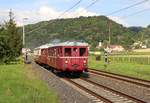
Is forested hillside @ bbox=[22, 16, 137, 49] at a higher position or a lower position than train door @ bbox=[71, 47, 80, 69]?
higher

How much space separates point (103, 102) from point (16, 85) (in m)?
6.00

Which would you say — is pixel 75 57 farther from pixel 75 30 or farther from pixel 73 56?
pixel 75 30

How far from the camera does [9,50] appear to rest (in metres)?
53.1

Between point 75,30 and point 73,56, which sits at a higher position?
point 75,30

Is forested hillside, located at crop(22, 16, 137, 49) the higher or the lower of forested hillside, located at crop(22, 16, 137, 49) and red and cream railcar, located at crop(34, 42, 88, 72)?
the higher

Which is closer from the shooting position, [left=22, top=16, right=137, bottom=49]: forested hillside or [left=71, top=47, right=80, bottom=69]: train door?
[left=71, top=47, right=80, bottom=69]: train door

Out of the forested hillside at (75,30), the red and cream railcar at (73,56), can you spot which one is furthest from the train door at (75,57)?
the forested hillside at (75,30)

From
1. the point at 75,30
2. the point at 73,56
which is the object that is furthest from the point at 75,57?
the point at 75,30

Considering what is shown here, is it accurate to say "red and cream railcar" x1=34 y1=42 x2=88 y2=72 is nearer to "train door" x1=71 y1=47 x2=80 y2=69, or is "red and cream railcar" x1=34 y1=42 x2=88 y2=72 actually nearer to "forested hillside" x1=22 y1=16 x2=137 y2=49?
"train door" x1=71 y1=47 x2=80 y2=69

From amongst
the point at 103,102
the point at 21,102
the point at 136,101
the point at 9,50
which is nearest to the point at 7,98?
the point at 21,102

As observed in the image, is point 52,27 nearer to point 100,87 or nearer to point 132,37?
point 132,37

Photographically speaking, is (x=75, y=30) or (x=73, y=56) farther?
(x=75, y=30)

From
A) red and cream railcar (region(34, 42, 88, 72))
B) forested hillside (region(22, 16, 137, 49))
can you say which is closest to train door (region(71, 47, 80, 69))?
red and cream railcar (region(34, 42, 88, 72))

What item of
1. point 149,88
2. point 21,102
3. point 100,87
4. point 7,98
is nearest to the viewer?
point 21,102
